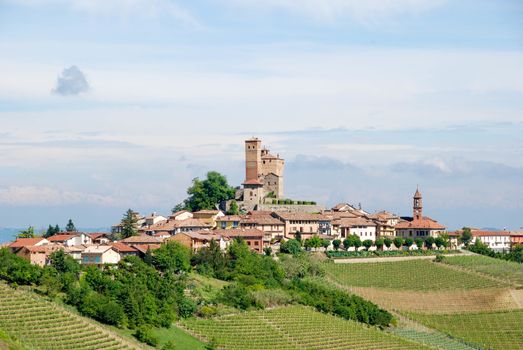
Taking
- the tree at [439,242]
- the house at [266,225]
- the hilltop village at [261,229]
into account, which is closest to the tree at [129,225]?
the hilltop village at [261,229]

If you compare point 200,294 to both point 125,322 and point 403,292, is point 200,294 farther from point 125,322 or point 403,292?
point 403,292

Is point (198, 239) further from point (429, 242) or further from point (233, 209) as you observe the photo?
point (429, 242)

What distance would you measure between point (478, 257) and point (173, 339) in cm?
4790

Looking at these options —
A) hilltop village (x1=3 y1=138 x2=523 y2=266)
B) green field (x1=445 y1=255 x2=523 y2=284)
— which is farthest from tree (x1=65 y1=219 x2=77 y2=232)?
green field (x1=445 y1=255 x2=523 y2=284)

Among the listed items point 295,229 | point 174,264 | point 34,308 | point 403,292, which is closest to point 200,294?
point 174,264

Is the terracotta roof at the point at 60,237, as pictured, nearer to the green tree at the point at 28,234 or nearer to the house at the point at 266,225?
the green tree at the point at 28,234

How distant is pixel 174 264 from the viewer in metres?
73.2

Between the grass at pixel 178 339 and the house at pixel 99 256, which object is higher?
the house at pixel 99 256

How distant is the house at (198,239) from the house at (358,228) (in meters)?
16.0

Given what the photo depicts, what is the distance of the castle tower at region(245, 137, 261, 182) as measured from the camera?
104m

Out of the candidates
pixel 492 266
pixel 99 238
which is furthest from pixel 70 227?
pixel 492 266

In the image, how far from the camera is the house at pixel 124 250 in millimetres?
74812

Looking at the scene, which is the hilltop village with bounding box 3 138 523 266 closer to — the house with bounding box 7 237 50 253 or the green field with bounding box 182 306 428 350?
the house with bounding box 7 237 50 253

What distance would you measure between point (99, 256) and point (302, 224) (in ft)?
87.1
